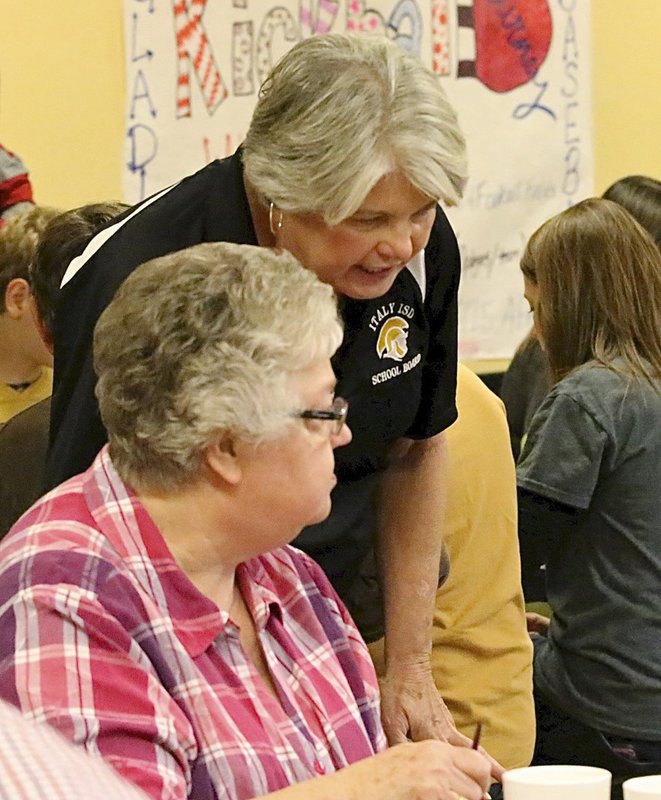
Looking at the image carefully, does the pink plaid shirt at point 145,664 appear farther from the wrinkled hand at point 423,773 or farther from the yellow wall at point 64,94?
the yellow wall at point 64,94

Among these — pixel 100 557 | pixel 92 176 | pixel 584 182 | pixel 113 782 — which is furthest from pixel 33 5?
pixel 113 782

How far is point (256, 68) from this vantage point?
340 centimetres

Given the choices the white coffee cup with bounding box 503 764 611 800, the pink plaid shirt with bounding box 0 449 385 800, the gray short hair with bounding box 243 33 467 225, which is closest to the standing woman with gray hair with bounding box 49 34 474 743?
the gray short hair with bounding box 243 33 467 225

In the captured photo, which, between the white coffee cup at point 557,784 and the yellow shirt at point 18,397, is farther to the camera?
the yellow shirt at point 18,397

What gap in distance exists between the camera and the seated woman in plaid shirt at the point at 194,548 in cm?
123

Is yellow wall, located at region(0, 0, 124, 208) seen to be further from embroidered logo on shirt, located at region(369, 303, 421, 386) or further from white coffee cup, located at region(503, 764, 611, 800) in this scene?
white coffee cup, located at region(503, 764, 611, 800)

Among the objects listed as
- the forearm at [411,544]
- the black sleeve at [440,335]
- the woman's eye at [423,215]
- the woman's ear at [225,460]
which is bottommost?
the forearm at [411,544]

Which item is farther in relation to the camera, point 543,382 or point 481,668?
point 543,382

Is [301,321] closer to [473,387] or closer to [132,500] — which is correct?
[132,500]

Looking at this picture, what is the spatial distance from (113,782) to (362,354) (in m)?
1.30

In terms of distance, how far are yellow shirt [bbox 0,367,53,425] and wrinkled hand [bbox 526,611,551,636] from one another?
3.52ft

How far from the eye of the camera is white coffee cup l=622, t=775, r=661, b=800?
1.32m

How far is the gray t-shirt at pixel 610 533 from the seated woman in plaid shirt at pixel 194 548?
3.61ft

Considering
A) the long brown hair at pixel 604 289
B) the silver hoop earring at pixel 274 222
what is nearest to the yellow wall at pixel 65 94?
the long brown hair at pixel 604 289
